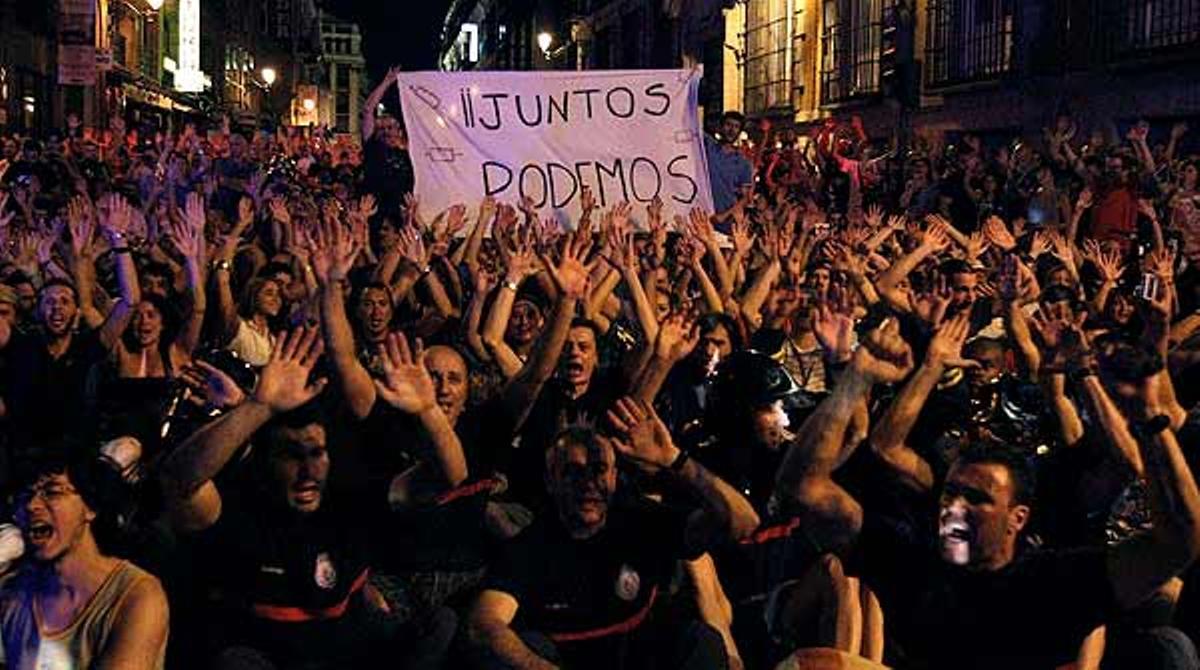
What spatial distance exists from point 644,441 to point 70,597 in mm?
1654

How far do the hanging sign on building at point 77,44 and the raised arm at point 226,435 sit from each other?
16772 millimetres

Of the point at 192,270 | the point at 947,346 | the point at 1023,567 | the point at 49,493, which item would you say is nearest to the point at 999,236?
the point at 192,270

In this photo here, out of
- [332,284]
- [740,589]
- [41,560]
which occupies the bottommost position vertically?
[740,589]

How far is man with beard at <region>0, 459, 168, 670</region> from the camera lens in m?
4.27

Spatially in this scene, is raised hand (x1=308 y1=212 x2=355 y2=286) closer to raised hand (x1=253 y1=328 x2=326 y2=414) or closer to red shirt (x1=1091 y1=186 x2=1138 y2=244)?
raised hand (x1=253 y1=328 x2=326 y2=414)

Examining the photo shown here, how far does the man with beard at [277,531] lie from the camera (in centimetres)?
493

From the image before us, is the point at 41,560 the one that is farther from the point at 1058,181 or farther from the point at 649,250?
the point at 1058,181

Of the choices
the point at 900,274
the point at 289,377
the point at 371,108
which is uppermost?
the point at 371,108

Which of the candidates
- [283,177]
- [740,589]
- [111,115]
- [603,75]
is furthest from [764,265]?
[111,115]

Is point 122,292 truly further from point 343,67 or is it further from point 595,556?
point 343,67

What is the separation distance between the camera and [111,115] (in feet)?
120

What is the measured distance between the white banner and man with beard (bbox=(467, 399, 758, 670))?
6346 mm

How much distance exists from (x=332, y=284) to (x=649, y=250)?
4.13 metres

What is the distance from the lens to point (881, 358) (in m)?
4.87
